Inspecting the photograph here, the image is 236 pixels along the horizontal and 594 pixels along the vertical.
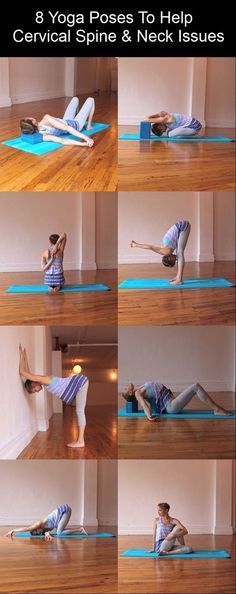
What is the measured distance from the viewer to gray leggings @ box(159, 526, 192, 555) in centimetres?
578

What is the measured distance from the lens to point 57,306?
17.9ft

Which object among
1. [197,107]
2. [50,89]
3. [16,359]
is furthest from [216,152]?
[16,359]

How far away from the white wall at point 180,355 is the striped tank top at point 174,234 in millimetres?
299

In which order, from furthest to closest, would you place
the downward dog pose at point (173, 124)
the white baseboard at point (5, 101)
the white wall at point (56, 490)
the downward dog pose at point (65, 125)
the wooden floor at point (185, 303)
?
the white baseboard at point (5, 101), the white wall at point (56, 490), the downward dog pose at point (65, 125), the downward dog pose at point (173, 124), the wooden floor at point (185, 303)

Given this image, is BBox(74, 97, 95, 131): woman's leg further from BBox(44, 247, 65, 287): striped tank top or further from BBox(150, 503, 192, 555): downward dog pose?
BBox(150, 503, 192, 555): downward dog pose

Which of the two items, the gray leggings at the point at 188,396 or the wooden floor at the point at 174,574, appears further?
the wooden floor at the point at 174,574

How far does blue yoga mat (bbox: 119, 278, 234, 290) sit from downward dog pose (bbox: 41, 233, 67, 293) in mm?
195

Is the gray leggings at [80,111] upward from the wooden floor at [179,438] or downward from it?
upward

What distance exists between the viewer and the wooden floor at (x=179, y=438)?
559 cm

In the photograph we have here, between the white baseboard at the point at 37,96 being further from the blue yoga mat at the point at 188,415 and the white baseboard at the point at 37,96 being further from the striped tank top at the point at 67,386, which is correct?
the blue yoga mat at the point at 188,415

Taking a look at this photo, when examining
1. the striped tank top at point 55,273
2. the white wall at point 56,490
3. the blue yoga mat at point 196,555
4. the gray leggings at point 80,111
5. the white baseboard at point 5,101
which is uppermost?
the white baseboard at point 5,101

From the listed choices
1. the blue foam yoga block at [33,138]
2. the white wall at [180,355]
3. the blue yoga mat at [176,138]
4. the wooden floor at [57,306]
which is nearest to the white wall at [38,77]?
the blue foam yoga block at [33,138]

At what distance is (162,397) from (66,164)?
789 millimetres

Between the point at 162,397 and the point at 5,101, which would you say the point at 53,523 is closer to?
the point at 162,397
